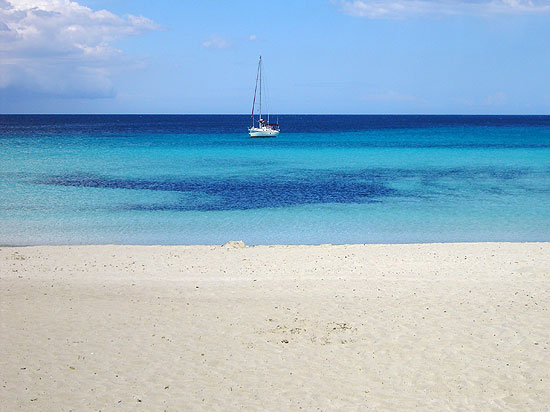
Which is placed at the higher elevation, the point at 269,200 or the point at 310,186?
the point at 310,186

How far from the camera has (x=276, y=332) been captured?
1018cm

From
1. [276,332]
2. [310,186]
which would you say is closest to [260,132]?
[310,186]

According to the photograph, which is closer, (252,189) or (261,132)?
(252,189)

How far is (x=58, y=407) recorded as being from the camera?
7.53 metres

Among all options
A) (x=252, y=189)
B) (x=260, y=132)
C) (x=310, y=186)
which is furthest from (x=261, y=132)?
(x=252, y=189)

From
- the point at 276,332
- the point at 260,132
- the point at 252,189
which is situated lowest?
the point at 276,332

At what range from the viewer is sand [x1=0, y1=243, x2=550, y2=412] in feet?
25.9

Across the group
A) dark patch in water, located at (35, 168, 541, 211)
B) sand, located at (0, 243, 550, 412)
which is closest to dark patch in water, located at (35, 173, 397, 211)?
dark patch in water, located at (35, 168, 541, 211)

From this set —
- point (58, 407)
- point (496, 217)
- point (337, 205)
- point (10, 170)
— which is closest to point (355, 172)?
point (337, 205)

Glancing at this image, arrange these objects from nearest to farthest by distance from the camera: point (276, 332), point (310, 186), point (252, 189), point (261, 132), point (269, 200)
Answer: point (276, 332) → point (269, 200) → point (252, 189) → point (310, 186) → point (261, 132)

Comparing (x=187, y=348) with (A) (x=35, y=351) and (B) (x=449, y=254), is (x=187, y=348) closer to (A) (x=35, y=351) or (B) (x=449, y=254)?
(A) (x=35, y=351)

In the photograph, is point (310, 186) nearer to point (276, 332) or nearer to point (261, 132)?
A: point (276, 332)

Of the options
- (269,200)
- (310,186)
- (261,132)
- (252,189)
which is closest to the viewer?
(269,200)

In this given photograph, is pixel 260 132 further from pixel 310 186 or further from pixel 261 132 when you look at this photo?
pixel 310 186
